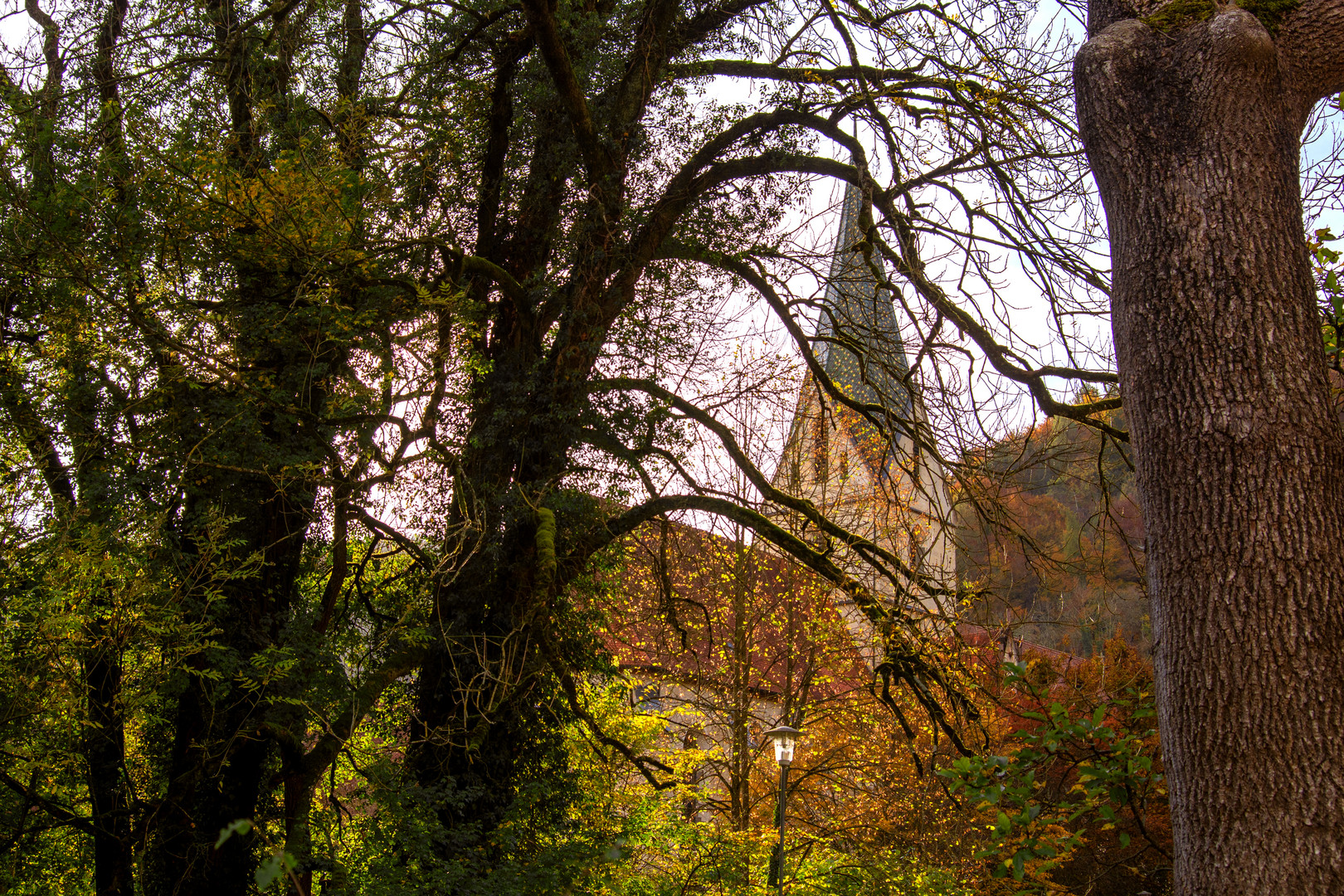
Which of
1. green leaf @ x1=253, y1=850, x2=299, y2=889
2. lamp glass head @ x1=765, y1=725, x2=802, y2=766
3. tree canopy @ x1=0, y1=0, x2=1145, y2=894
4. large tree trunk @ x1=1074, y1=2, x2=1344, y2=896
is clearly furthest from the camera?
lamp glass head @ x1=765, y1=725, x2=802, y2=766

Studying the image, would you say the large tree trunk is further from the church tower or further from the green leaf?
the church tower

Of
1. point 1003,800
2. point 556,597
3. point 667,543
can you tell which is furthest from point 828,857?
point 1003,800

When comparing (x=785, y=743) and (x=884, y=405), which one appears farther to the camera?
(x=785, y=743)

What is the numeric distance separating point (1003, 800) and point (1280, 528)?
6.28 ft

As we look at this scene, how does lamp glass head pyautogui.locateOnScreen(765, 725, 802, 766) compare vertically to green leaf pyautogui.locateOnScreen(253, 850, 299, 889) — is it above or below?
below

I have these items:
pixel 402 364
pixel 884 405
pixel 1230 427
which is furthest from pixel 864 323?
pixel 1230 427

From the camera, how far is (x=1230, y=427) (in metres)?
2.78

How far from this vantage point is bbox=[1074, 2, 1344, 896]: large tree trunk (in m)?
2.55

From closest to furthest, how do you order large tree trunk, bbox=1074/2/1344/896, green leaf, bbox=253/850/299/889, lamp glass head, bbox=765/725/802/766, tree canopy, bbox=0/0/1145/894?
green leaf, bbox=253/850/299/889
large tree trunk, bbox=1074/2/1344/896
tree canopy, bbox=0/0/1145/894
lamp glass head, bbox=765/725/802/766

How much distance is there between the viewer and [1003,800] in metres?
4.09

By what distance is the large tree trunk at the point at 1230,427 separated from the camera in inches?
100

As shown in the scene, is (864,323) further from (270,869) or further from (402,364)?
(270,869)

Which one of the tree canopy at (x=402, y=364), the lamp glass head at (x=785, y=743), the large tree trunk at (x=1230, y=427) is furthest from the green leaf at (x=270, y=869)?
the lamp glass head at (x=785, y=743)

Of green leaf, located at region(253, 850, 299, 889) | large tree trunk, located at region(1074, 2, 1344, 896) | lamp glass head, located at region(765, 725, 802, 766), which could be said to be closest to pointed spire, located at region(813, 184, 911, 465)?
large tree trunk, located at region(1074, 2, 1344, 896)
